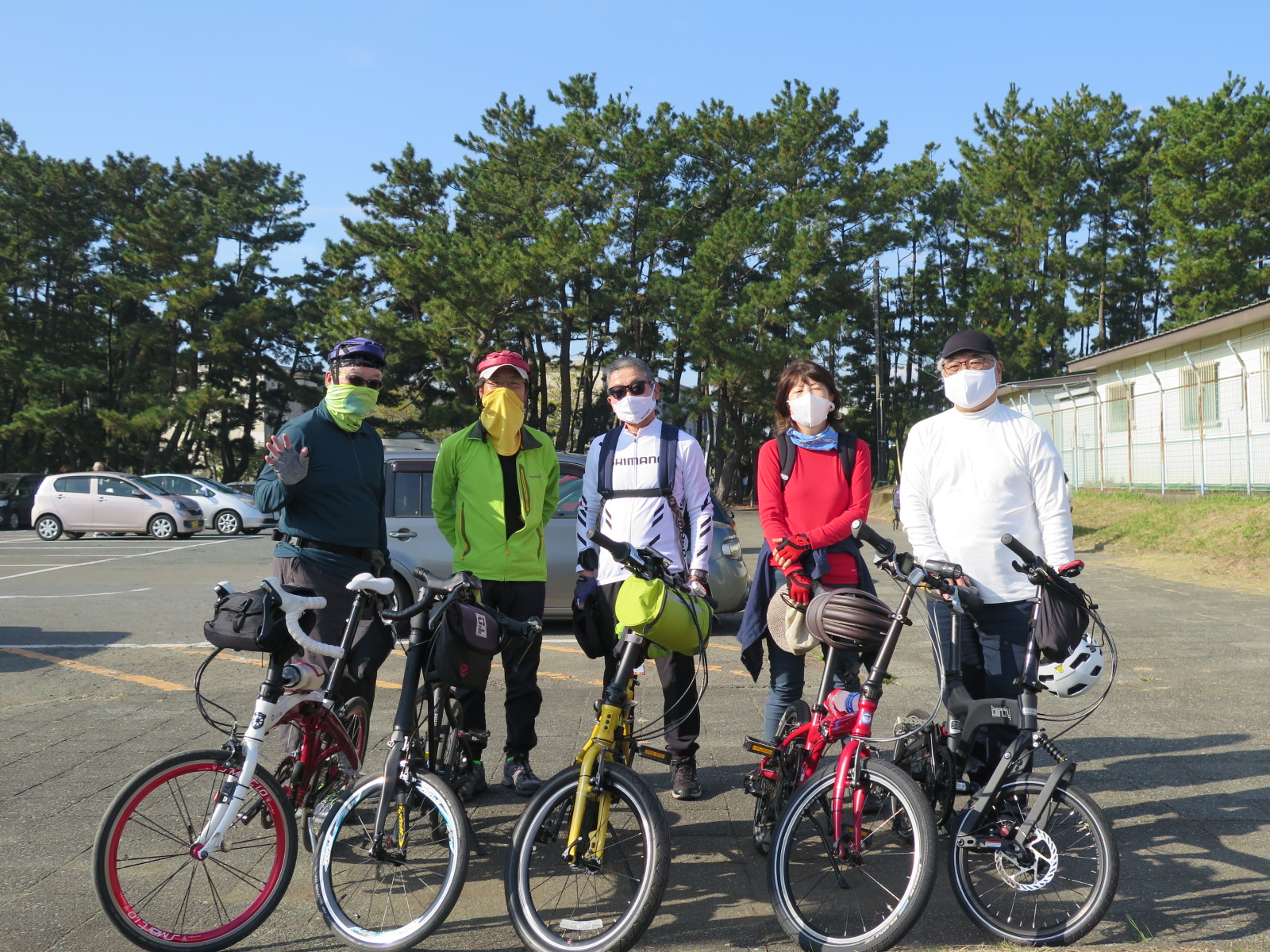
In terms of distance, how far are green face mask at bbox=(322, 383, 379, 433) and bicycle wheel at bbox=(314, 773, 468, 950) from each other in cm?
151

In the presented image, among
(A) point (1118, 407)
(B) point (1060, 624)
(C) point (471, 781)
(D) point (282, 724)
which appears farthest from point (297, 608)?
(A) point (1118, 407)

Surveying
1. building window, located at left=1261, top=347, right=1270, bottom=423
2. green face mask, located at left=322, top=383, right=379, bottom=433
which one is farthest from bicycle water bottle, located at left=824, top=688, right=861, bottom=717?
building window, located at left=1261, top=347, right=1270, bottom=423

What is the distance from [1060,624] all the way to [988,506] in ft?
1.86

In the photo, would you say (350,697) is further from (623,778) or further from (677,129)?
(677,129)

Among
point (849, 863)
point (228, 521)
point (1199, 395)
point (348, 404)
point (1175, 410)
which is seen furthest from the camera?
point (228, 521)

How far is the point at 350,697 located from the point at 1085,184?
176 feet

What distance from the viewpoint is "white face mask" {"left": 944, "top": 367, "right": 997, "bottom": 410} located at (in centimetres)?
384

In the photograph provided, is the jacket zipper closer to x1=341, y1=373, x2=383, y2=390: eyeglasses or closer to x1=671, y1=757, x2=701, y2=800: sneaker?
x1=341, y1=373, x2=383, y2=390: eyeglasses

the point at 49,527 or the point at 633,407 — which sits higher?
the point at 633,407

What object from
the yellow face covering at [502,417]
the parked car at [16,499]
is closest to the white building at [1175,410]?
the yellow face covering at [502,417]

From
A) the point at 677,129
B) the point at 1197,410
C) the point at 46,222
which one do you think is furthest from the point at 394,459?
the point at 46,222

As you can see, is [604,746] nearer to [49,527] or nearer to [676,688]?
[676,688]

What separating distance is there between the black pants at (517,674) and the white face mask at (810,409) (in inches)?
55.4

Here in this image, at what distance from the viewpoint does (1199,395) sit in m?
21.5
